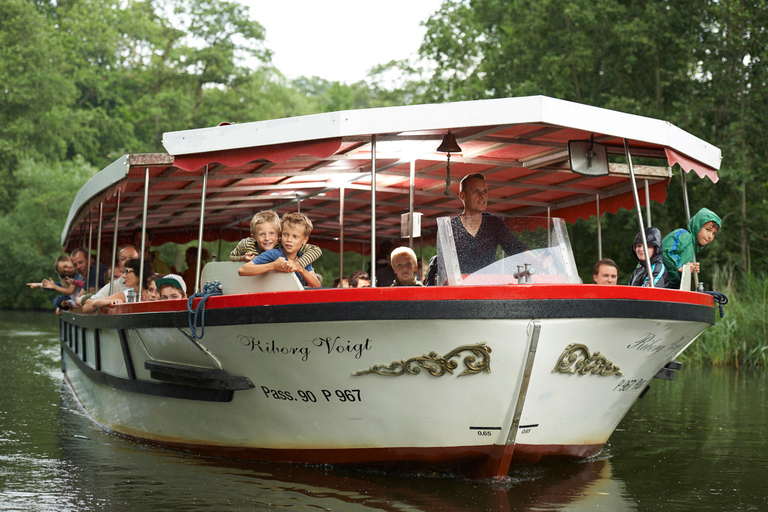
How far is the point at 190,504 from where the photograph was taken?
5145mm

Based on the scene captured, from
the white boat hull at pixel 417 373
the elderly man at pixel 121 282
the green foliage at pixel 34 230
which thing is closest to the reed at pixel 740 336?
the white boat hull at pixel 417 373

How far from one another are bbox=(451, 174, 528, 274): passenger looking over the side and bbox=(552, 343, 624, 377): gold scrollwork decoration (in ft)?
2.88

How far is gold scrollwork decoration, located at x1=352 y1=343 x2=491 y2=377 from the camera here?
17.1 ft

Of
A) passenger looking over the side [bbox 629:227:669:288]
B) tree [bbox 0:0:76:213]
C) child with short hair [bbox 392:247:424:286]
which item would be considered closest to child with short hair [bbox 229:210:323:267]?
child with short hair [bbox 392:247:424:286]

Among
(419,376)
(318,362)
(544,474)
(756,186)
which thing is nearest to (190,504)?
(318,362)

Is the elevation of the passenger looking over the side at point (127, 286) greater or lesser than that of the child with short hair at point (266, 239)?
lesser

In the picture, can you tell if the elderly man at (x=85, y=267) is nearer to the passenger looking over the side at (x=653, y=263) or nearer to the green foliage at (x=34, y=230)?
the passenger looking over the side at (x=653, y=263)

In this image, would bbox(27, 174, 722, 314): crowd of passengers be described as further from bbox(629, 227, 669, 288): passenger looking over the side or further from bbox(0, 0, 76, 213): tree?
bbox(0, 0, 76, 213): tree

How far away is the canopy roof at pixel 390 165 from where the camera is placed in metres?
5.54

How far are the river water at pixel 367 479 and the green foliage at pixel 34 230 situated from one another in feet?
93.7

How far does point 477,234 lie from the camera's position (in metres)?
6.05

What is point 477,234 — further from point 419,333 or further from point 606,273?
point 606,273

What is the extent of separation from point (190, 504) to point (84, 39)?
4803 centimetres

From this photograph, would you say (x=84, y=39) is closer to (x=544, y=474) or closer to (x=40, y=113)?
(x=40, y=113)
